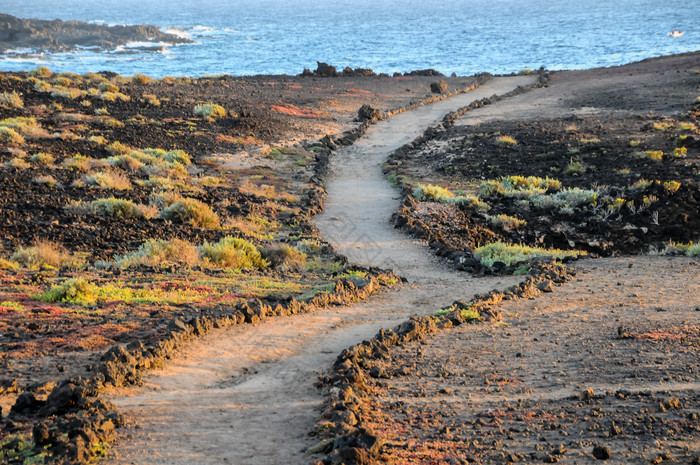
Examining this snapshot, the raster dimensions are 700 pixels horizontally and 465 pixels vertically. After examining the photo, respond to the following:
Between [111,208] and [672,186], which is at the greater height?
[672,186]

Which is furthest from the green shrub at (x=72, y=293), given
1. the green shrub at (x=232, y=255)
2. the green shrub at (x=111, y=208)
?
the green shrub at (x=111, y=208)

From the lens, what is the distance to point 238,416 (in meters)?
6.95

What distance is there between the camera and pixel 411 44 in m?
106

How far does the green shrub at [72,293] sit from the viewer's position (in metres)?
10.2

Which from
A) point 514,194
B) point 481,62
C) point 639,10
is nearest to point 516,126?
point 514,194

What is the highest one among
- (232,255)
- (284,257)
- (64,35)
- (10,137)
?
(64,35)

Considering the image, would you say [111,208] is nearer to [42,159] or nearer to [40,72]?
[42,159]

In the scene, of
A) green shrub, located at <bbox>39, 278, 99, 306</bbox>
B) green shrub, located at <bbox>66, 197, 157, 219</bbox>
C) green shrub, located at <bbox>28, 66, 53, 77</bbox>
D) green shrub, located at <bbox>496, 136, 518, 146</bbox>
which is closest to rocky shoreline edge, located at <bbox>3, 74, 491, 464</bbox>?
green shrub, located at <bbox>39, 278, 99, 306</bbox>

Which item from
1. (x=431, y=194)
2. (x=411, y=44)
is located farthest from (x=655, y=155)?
(x=411, y=44)

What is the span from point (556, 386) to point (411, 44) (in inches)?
4056

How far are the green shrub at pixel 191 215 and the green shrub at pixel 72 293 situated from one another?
5.98m

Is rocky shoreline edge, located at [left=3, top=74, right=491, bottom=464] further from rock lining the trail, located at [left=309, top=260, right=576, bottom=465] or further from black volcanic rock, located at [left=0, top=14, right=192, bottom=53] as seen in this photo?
black volcanic rock, located at [left=0, top=14, right=192, bottom=53]

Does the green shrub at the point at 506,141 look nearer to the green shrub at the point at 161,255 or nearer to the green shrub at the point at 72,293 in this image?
the green shrub at the point at 161,255

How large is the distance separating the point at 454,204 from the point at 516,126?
12250 mm
